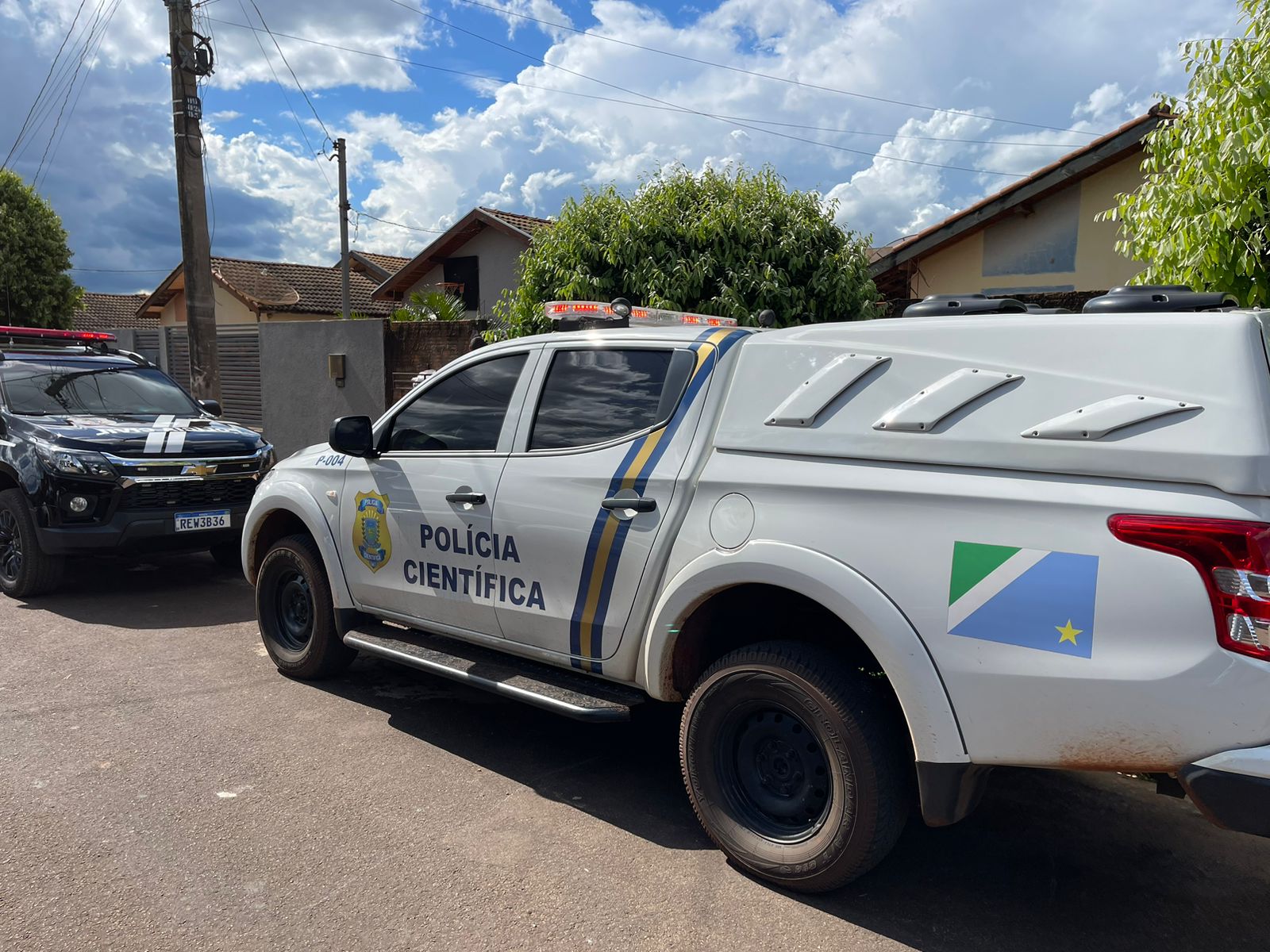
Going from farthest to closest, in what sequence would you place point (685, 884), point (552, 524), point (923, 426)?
point (552, 524) < point (685, 884) < point (923, 426)

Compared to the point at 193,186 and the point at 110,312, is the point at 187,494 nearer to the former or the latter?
the point at 193,186

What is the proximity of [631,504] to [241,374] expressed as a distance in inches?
458

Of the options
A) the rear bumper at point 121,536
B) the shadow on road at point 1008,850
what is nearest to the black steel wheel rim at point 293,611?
the shadow on road at point 1008,850

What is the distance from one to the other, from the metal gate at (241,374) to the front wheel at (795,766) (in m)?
11.5

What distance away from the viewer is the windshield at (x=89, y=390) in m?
7.80

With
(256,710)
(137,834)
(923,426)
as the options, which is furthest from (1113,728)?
(256,710)

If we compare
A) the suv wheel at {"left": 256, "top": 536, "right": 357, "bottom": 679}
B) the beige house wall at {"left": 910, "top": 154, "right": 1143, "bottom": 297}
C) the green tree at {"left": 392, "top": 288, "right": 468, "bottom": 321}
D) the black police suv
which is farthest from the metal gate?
the beige house wall at {"left": 910, "top": 154, "right": 1143, "bottom": 297}

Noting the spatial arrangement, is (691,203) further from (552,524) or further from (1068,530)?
(1068,530)

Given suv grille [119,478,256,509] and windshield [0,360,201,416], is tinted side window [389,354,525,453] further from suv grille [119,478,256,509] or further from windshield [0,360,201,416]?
windshield [0,360,201,416]

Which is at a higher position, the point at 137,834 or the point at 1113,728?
the point at 1113,728

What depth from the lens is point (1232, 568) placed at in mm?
2396

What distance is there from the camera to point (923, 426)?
2.94 metres

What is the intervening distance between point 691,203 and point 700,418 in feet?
16.9

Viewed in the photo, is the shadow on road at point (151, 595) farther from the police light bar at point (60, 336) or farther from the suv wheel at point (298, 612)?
the police light bar at point (60, 336)
